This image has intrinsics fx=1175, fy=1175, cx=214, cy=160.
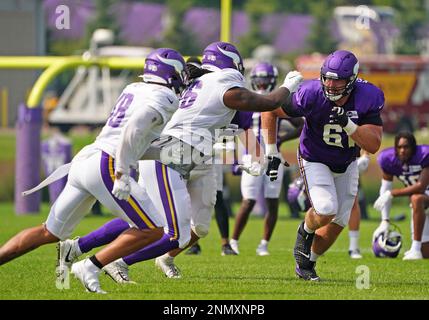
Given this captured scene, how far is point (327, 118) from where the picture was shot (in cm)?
898

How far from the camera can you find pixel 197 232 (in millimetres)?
9406

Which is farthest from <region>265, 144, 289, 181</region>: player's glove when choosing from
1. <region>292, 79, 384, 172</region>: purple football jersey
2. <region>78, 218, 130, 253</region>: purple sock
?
<region>78, 218, 130, 253</region>: purple sock

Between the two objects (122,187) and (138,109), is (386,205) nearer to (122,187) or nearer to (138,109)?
(138,109)

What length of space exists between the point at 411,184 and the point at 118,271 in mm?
4259

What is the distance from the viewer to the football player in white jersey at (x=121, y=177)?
25.5 ft

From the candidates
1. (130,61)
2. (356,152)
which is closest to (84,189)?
(356,152)

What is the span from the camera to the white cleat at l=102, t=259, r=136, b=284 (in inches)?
342

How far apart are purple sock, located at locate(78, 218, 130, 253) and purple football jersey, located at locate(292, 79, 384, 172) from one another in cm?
158

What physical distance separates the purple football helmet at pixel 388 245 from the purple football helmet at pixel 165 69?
431 cm

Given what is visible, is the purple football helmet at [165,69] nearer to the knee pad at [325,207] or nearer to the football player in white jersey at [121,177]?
the football player in white jersey at [121,177]

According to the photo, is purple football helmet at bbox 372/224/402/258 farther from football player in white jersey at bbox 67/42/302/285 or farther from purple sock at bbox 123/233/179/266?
purple sock at bbox 123/233/179/266

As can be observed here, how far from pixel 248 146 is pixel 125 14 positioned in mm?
36070

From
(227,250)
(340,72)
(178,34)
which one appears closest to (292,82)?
(340,72)

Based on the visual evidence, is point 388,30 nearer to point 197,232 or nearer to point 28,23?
point 28,23
